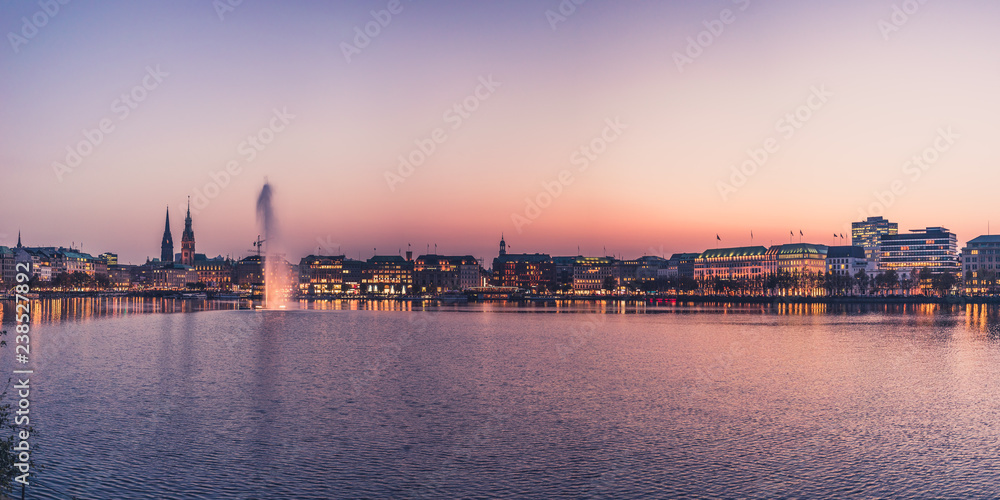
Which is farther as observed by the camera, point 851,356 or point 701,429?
point 851,356

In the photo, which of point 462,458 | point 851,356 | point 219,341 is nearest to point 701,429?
point 462,458

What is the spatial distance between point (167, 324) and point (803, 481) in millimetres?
84059

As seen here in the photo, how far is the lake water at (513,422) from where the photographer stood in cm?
2195

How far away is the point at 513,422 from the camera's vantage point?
29.6 m

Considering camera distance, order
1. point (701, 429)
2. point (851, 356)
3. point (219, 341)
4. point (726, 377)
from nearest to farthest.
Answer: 1. point (701, 429)
2. point (726, 377)
3. point (851, 356)
4. point (219, 341)

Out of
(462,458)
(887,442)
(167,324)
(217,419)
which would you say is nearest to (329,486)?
(462,458)

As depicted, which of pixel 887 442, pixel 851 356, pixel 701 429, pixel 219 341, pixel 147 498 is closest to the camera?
pixel 147 498

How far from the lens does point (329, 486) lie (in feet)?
70.5

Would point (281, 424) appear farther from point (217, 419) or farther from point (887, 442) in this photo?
point (887, 442)

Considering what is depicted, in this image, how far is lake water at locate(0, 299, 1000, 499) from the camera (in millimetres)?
21953

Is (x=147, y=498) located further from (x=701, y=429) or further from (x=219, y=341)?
(x=219, y=341)

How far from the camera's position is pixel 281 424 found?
95.8 feet

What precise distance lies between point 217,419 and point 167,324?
66569 mm

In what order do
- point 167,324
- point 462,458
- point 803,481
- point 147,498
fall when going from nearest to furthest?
point 147,498 → point 803,481 → point 462,458 → point 167,324
